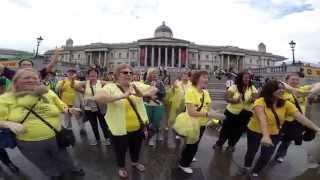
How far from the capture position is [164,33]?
121m

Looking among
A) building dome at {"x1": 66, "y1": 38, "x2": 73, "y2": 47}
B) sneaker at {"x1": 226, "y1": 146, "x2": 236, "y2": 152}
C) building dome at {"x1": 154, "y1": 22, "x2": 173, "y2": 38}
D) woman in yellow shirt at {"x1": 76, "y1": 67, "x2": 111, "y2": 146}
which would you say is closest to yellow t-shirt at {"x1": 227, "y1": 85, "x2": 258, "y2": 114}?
sneaker at {"x1": 226, "y1": 146, "x2": 236, "y2": 152}

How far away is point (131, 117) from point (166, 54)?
348 feet

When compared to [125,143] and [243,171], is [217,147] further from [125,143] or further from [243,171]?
[125,143]


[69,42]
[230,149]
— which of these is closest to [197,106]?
[230,149]

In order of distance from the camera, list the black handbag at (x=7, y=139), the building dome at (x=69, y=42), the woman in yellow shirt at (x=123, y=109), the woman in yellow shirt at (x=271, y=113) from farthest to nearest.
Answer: the building dome at (x=69, y=42) → the woman in yellow shirt at (x=271, y=113) → the woman in yellow shirt at (x=123, y=109) → the black handbag at (x=7, y=139)

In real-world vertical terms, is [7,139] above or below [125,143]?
above

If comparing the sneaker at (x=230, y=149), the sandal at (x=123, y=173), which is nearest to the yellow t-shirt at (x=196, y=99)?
the sandal at (x=123, y=173)

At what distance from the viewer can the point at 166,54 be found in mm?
111500

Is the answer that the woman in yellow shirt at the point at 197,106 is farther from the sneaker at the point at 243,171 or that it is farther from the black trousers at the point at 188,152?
A: the sneaker at the point at 243,171

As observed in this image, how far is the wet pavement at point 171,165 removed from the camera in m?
6.47

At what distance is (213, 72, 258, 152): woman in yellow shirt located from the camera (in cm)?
787

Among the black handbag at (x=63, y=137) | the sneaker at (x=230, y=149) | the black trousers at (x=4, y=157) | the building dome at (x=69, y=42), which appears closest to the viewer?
the black handbag at (x=63, y=137)

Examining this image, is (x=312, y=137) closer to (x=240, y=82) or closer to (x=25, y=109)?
(x=240, y=82)

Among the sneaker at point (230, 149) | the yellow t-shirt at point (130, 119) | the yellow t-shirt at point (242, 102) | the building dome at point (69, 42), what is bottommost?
the sneaker at point (230, 149)
